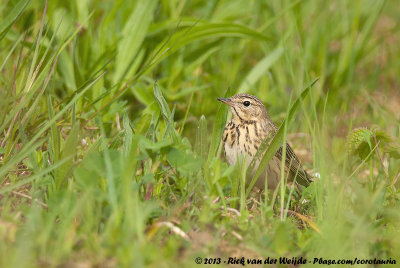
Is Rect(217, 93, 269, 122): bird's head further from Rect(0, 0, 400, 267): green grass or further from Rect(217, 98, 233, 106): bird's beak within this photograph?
Rect(0, 0, 400, 267): green grass

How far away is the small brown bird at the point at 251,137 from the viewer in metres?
4.78

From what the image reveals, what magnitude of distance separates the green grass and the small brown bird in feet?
0.66

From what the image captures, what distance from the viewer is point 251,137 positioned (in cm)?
493

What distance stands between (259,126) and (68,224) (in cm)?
264

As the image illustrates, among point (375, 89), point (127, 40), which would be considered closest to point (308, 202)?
point (127, 40)

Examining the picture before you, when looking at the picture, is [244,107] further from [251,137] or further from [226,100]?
[226,100]

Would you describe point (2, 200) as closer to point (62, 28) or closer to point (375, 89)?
point (62, 28)

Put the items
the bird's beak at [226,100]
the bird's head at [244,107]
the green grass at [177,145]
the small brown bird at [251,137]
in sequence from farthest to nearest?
the bird's head at [244,107] → the small brown bird at [251,137] → the bird's beak at [226,100] → the green grass at [177,145]

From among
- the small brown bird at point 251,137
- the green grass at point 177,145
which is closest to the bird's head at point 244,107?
the small brown bird at point 251,137

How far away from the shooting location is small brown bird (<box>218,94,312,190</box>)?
4.78 m

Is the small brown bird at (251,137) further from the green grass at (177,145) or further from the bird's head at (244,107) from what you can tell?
the green grass at (177,145)

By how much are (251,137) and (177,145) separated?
130 centimetres

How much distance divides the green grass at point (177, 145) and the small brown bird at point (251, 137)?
202 mm

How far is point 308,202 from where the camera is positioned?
424 centimetres
